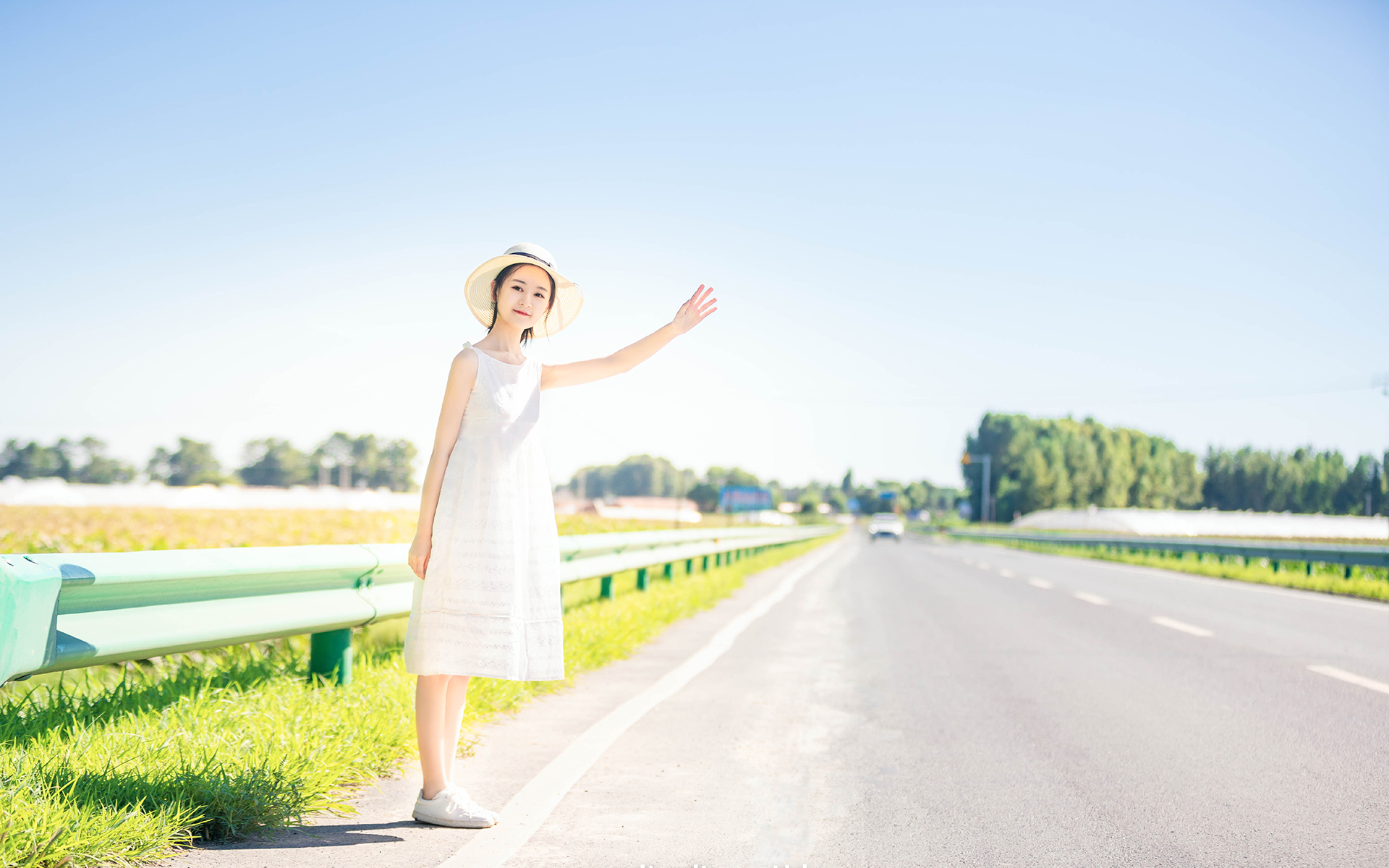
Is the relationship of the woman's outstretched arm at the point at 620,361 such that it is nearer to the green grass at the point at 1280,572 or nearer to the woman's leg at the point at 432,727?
the woman's leg at the point at 432,727

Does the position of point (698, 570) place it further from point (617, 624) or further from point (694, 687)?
point (694, 687)

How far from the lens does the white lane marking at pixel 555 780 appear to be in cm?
330

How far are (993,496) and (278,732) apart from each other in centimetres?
14063

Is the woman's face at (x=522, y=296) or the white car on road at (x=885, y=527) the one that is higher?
the woman's face at (x=522, y=296)

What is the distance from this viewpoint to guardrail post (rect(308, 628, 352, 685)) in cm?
519

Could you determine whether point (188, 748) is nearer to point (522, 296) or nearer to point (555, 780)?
point (555, 780)

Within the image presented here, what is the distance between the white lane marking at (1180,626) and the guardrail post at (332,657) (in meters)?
8.31

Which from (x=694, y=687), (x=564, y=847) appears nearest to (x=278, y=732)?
(x=564, y=847)

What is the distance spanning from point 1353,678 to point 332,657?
22.8 feet

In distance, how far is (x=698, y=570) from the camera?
17891mm

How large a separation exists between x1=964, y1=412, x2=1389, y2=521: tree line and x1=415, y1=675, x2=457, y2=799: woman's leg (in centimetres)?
7105

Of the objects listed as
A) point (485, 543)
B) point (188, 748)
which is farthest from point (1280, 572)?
point (188, 748)

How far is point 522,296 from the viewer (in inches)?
144

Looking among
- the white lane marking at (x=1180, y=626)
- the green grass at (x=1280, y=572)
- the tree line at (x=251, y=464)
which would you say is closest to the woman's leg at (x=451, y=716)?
the white lane marking at (x=1180, y=626)
